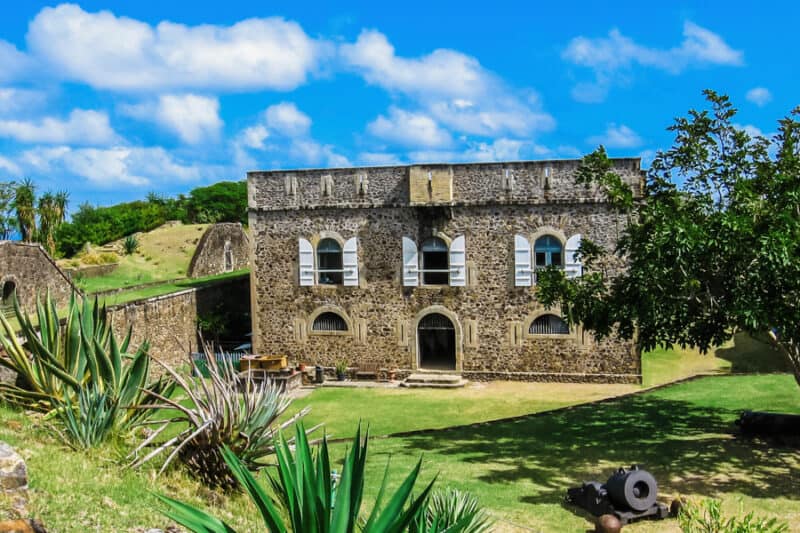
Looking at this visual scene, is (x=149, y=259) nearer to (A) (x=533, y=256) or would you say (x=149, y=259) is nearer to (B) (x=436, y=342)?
(B) (x=436, y=342)

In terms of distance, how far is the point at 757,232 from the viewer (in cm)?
1057

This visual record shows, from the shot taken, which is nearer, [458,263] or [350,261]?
[458,263]

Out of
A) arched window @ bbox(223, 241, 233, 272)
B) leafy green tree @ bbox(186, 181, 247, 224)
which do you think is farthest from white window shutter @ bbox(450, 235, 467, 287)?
leafy green tree @ bbox(186, 181, 247, 224)

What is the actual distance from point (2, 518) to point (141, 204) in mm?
39364

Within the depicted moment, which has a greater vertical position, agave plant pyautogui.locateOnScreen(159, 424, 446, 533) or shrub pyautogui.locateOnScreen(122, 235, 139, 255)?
shrub pyautogui.locateOnScreen(122, 235, 139, 255)

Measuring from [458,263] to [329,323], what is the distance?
4508 millimetres

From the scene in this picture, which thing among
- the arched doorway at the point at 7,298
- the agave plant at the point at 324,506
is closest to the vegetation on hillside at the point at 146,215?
the arched doorway at the point at 7,298

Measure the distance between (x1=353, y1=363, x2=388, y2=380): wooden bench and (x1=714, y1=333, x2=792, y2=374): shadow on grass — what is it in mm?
10299

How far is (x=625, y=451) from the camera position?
12.5 metres

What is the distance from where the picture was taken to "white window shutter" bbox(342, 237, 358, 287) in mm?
21812

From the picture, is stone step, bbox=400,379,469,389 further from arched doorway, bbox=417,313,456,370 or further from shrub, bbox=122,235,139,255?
shrub, bbox=122,235,139,255

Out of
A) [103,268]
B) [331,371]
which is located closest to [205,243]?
[103,268]

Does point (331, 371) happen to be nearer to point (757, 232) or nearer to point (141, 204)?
point (757, 232)

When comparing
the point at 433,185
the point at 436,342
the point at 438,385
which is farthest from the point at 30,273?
the point at 436,342
